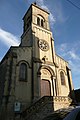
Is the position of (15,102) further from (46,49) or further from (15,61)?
(46,49)

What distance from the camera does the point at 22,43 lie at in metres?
28.1

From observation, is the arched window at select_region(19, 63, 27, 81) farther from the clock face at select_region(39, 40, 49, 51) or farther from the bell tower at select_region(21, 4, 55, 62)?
the clock face at select_region(39, 40, 49, 51)

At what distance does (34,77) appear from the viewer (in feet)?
69.5

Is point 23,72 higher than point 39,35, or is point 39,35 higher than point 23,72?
point 39,35

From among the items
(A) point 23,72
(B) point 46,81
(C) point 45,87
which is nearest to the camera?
(A) point 23,72

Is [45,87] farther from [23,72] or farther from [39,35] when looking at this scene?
[39,35]

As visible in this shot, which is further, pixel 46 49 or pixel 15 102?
pixel 46 49

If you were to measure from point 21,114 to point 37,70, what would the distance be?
6.75 meters

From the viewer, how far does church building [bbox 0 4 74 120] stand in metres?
17.6

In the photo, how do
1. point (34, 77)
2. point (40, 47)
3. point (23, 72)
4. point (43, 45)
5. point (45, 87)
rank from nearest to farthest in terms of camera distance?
point (34, 77) < point (23, 72) < point (45, 87) < point (40, 47) < point (43, 45)

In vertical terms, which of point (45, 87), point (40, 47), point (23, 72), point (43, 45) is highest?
point (43, 45)

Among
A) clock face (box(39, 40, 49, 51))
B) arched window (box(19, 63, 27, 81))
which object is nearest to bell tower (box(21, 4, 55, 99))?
clock face (box(39, 40, 49, 51))

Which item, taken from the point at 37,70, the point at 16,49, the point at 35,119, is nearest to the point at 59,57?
the point at 37,70

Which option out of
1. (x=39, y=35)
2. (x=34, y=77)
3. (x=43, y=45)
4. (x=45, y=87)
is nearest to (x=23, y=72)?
(x=34, y=77)
